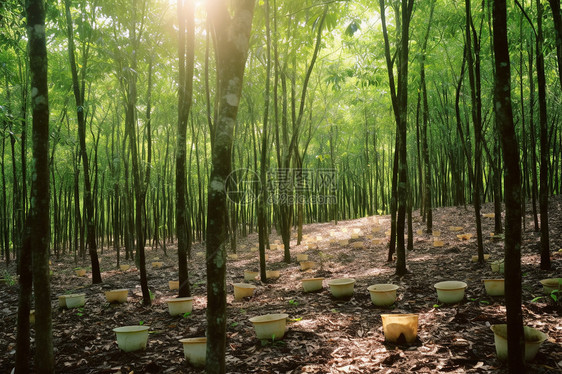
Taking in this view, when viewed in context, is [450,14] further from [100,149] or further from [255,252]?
[100,149]

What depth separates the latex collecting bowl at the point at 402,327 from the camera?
304cm

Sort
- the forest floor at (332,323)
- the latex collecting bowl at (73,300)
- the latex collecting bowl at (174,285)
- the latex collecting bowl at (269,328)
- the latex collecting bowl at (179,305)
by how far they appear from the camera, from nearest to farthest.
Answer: the forest floor at (332,323) → the latex collecting bowl at (269,328) → the latex collecting bowl at (179,305) → the latex collecting bowl at (73,300) → the latex collecting bowl at (174,285)

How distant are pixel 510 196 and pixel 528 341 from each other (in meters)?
1.10

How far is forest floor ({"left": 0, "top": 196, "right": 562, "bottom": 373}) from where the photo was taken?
2852mm

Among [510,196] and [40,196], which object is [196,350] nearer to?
[40,196]

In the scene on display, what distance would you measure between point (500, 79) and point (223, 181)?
2.00 m

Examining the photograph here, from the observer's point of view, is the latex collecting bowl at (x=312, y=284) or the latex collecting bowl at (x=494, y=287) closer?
the latex collecting bowl at (x=494, y=287)

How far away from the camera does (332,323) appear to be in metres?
3.84

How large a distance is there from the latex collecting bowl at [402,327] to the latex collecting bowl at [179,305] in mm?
2688

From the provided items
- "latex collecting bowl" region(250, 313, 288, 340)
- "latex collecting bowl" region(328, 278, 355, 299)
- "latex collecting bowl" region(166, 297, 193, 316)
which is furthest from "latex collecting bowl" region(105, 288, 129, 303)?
"latex collecting bowl" region(328, 278, 355, 299)

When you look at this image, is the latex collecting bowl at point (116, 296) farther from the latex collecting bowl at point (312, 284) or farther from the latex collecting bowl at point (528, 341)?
the latex collecting bowl at point (528, 341)

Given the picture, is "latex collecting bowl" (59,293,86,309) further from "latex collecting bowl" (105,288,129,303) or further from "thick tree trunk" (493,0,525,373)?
"thick tree trunk" (493,0,525,373)

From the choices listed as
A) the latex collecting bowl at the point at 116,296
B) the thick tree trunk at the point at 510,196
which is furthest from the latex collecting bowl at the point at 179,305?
the thick tree trunk at the point at 510,196

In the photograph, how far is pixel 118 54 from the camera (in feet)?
19.1
